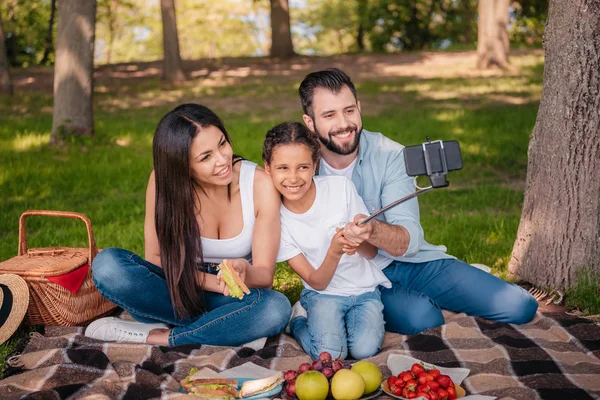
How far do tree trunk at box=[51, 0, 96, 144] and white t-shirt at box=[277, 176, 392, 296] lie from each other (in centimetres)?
556

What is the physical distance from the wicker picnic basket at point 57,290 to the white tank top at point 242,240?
2.55ft

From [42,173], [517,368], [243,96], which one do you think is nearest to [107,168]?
[42,173]

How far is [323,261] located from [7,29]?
14410 mm

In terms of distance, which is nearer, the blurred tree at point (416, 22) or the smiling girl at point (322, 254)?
the smiling girl at point (322, 254)

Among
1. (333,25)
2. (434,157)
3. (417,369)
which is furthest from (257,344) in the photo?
(333,25)

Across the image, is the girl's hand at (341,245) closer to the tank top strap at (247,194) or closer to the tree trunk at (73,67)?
the tank top strap at (247,194)

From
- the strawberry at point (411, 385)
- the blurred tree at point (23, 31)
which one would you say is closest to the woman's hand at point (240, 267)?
the strawberry at point (411, 385)

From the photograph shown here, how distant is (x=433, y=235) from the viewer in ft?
19.0

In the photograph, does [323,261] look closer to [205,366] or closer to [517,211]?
[205,366]

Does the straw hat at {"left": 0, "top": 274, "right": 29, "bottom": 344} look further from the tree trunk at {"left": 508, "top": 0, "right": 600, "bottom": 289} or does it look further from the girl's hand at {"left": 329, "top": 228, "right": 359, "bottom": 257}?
the tree trunk at {"left": 508, "top": 0, "right": 600, "bottom": 289}

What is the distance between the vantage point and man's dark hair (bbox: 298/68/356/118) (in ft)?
12.8

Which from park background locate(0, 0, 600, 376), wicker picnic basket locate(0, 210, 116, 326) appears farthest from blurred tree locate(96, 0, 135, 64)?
wicker picnic basket locate(0, 210, 116, 326)

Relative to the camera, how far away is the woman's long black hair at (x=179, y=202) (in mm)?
3643

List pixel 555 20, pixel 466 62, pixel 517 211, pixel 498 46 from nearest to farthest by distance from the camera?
pixel 555 20 < pixel 517 211 < pixel 498 46 < pixel 466 62
